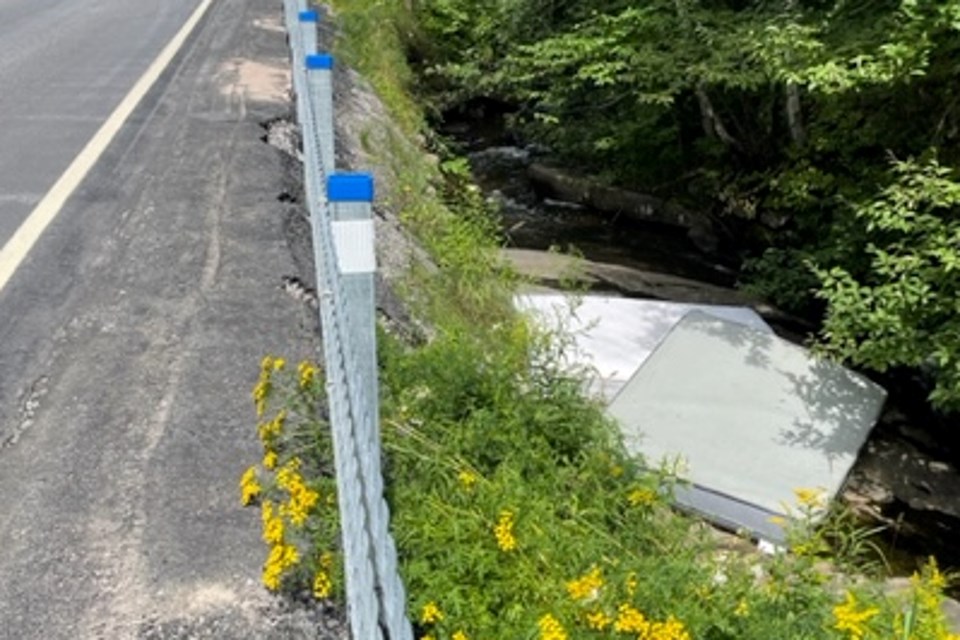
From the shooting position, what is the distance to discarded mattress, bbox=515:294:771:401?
6.74 meters

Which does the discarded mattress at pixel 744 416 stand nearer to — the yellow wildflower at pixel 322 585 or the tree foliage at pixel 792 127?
the tree foliage at pixel 792 127

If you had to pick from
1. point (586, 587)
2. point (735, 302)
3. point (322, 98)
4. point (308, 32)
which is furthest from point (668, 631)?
point (735, 302)

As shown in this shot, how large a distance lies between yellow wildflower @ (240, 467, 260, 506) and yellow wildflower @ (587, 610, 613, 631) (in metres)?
1.12

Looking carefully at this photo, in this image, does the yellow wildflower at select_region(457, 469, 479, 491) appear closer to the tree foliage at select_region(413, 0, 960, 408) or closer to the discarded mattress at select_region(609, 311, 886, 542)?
the discarded mattress at select_region(609, 311, 886, 542)

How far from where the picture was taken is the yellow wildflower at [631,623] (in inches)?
A: 97.3

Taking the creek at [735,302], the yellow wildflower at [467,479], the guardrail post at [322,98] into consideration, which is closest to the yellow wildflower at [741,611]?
the yellow wildflower at [467,479]

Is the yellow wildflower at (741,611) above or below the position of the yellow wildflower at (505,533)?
below

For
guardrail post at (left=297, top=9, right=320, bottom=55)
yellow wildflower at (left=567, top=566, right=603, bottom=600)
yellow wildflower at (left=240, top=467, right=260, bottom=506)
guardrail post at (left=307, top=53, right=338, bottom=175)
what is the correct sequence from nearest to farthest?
yellow wildflower at (left=567, top=566, right=603, bottom=600), yellow wildflower at (left=240, top=467, right=260, bottom=506), guardrail post at (left=307, top=53, right=338, bottom=175), guardrail post at (left=297, top=9, right=320, bottom=55)

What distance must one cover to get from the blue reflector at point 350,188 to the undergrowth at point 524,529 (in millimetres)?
1021

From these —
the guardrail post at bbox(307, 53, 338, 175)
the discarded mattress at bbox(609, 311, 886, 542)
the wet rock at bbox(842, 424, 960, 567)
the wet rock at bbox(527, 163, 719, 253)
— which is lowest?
the wet rock at bbox(842, 424, 960, 567)

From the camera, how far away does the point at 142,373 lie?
3578mm

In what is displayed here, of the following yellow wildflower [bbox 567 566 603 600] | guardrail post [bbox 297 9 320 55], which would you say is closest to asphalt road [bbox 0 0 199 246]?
guardrail post [bbox 297 9 320 55]

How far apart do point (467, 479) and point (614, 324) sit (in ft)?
Result: 15.1

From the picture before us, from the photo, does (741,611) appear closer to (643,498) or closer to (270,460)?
(643,498)
